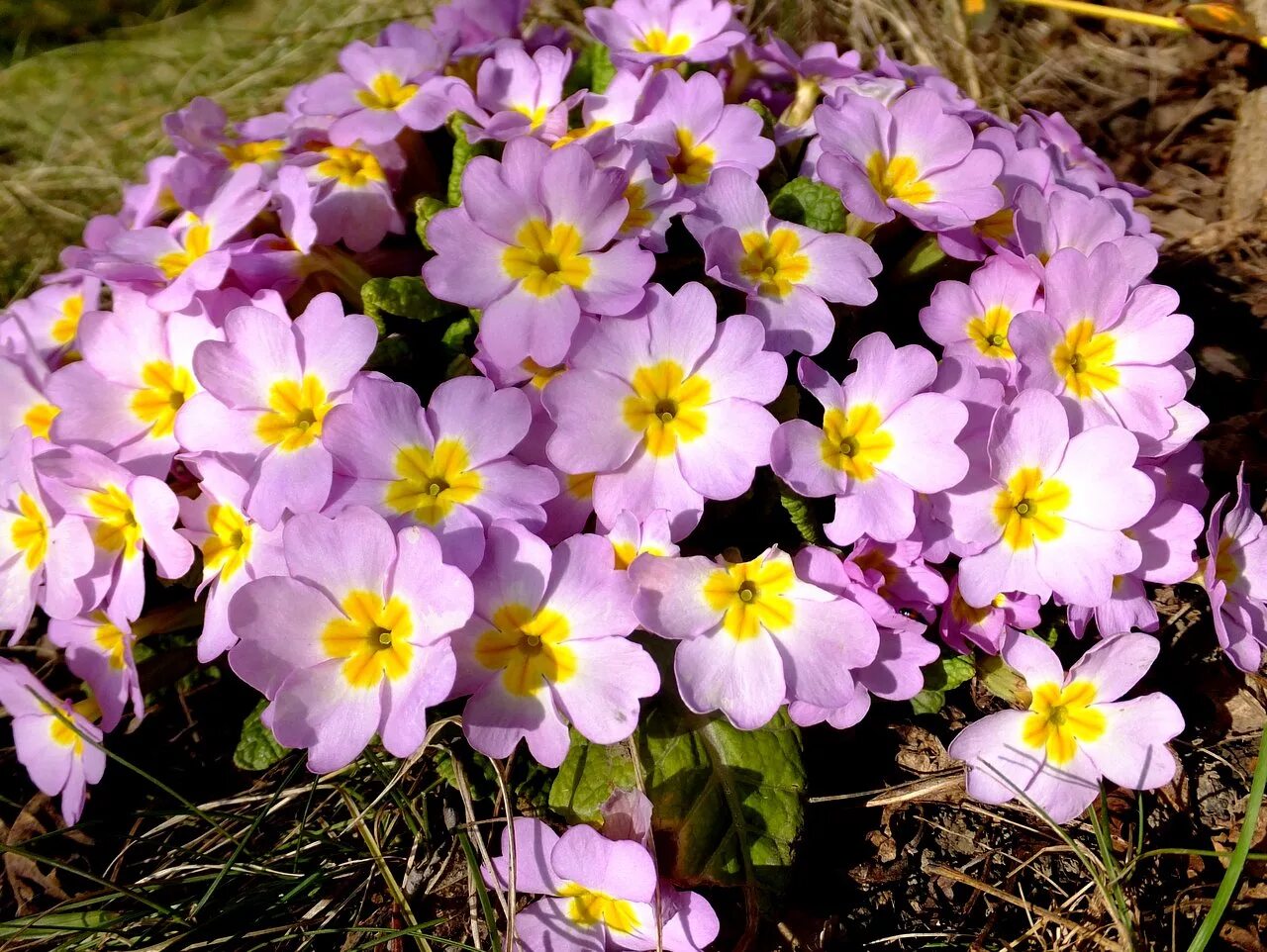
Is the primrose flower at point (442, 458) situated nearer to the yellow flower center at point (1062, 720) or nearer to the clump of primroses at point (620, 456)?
the clump of primroses at point (620, 456)

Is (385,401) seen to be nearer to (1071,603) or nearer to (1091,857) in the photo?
(1071,603)

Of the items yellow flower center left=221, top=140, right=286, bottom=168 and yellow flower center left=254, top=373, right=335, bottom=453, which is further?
yellow flower center left=221, top=140, right=286, bottom=168

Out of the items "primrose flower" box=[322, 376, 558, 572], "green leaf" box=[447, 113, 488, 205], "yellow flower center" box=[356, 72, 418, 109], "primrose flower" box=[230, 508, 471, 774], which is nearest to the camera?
"primrose flower" box=[230, 508, 471, 774]

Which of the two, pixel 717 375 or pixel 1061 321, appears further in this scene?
pixel 1061 321

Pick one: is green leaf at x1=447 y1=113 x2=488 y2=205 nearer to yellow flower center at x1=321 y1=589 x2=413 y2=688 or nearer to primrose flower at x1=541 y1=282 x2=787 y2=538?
primrose flower at x1=541 y1=282 x2=787 y2=538

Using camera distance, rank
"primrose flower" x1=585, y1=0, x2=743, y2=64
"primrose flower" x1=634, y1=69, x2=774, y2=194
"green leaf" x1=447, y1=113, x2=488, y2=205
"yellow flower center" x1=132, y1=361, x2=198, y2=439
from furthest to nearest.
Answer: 1. "primrose flower" x1=585, y1=0, x2=743, y2=64
2. "green leaf" x1=447, y1=113, x2=488, y2=205
3. "primrose flower" x1=634, y1=69, x2=774, y2=194
4. "yellow flower center" x1=132, y1=361, x2=198, y2=439

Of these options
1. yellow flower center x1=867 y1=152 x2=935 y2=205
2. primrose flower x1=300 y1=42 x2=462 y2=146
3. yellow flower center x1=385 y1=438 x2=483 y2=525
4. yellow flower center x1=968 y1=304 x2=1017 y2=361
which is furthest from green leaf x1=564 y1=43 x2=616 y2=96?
yellow flower center x1=385 y1=438 x2=483 y2=525

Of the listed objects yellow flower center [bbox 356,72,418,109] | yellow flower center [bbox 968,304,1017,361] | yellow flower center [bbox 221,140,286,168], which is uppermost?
yellow flower center [bbox 356,72,418,109]

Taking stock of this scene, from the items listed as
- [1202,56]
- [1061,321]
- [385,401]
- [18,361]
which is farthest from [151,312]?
[1202,56]
